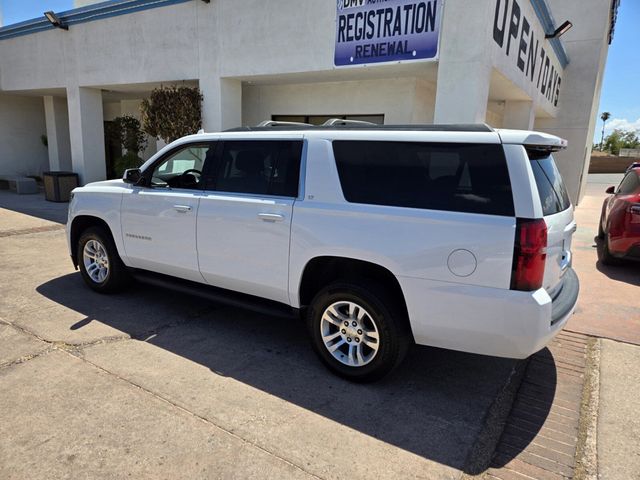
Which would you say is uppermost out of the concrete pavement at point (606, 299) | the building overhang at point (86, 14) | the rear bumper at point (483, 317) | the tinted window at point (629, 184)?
the building overhang at point (86, 14)

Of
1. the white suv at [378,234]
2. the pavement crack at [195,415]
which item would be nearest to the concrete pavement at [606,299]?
the white suv at [378,234]

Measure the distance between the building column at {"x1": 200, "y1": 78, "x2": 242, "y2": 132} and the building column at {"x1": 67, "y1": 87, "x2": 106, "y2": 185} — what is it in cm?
503

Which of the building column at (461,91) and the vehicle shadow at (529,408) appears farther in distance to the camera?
the building column at (461,91)

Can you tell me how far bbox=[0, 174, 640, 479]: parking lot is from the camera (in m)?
2.67

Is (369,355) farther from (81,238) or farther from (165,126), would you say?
(165,126)

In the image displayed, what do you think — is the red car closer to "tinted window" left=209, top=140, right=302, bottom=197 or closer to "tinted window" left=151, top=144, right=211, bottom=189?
"tinted window" left=209, top=140, right=302, bottom=197

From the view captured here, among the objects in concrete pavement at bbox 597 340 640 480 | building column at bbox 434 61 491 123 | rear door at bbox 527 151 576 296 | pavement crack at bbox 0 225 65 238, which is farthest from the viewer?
pavement crack at bbox 0 225 65 238

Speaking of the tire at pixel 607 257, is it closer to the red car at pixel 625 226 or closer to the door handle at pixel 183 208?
the red car at pixel 625 226

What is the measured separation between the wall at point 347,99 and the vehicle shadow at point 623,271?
182 inches

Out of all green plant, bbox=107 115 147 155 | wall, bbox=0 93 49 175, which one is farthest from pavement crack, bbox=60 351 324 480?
wall, bbox=0 93 49 175

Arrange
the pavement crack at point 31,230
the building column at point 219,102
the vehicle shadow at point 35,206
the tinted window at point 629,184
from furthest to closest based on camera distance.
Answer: the vehicle shadow at point 35,206
the building column at point 219,102
the pavement crack at point 31,230
the tinted window at point 629,184

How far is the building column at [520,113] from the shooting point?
11.7m

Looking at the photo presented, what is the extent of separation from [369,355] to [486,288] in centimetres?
109

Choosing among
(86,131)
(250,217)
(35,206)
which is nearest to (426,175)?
(250,217)
